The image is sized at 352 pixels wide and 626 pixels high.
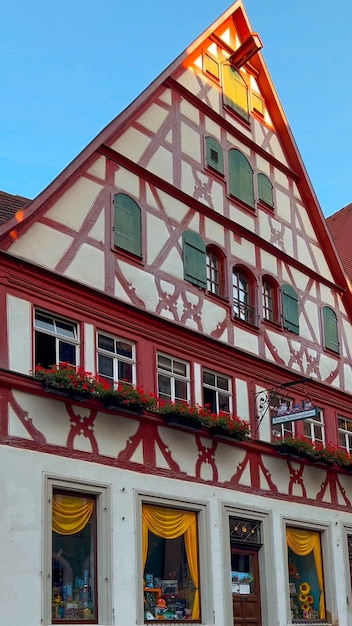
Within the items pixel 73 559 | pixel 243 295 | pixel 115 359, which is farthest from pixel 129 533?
pixel 243 295

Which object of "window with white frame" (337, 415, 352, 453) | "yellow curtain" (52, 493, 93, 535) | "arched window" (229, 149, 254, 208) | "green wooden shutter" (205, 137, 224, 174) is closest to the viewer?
"yellow curtain" (52, 493, 93, 535)

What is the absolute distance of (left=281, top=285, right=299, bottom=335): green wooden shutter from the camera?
22741 millimetres

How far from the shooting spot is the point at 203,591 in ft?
59.2

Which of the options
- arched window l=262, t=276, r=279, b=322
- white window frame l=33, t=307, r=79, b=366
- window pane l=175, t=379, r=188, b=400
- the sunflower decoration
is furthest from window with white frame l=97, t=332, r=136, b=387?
the sunflower decoration

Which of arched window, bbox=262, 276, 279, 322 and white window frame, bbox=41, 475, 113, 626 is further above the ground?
arched window, bbox=262, 276, 279, 322

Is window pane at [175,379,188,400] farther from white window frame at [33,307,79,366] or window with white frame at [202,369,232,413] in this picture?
white window frame at [33,307,79,366]

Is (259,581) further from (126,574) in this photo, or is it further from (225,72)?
(225,72)

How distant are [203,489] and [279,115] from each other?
1020 centimetres

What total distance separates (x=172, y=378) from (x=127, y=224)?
2.94 metres

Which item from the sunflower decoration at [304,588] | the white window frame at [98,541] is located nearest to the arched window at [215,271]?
the white window frame at [98,541]

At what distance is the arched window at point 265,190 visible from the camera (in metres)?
23.3

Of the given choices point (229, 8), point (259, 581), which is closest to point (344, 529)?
point (259, 581)

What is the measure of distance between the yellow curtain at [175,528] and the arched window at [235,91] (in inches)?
379

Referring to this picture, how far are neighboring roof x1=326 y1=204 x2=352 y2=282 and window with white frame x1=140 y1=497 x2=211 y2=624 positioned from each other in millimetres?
14692
